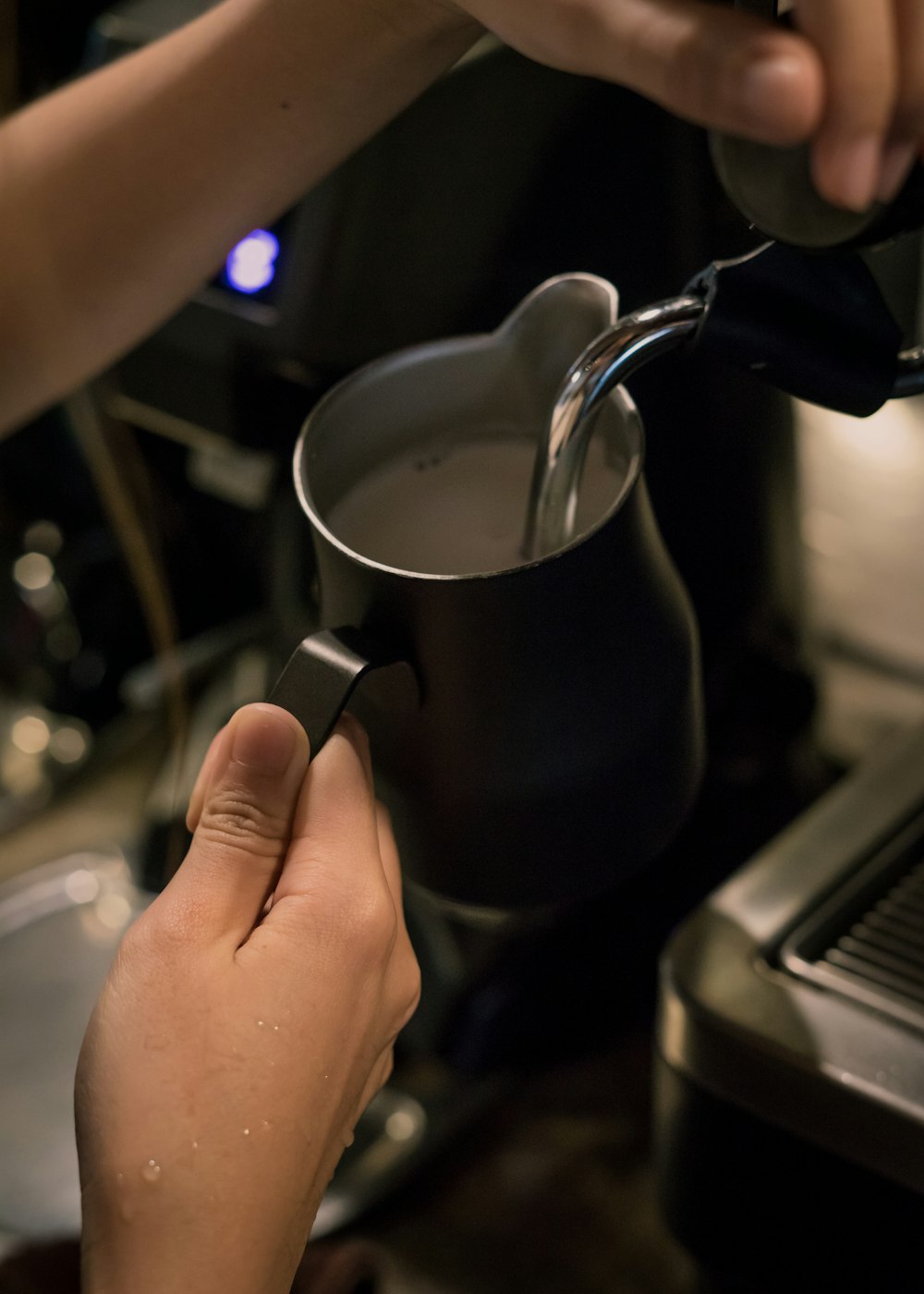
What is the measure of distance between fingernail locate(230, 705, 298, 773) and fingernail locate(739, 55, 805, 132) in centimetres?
18

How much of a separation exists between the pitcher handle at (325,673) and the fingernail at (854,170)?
151 millimetres

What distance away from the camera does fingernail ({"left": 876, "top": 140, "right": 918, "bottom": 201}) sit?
255 mm

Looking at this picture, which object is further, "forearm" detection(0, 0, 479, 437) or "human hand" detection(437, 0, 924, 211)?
"forearm" detection(0, 0, 479, 437)

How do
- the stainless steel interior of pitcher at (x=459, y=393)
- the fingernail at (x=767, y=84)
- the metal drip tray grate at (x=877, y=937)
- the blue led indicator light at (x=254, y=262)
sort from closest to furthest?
the fingernail at (x=767, y=84)
the stainless steel interior of pitcher at (x=459, y=393)
the metal drip tray grate at (x=877, y=937)
the blue led indicator light at (x=254, y=262)

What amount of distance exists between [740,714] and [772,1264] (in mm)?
292

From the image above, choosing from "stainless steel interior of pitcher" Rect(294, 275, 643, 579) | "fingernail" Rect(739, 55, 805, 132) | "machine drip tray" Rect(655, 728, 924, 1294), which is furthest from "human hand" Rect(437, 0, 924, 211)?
"machine drip tray" Rect(655, 728, 924, 1294)

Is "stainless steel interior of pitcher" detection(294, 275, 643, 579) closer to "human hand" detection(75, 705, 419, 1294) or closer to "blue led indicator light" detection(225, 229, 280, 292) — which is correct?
"human hand" detection(75, 705, 419, 1294)

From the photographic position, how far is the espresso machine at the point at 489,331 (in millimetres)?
583

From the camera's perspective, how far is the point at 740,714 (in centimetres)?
73

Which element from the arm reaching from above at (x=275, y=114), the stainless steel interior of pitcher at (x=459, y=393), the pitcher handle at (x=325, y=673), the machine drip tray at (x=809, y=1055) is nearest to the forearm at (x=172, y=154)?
the arm reaching from above at (x=275, y=114)

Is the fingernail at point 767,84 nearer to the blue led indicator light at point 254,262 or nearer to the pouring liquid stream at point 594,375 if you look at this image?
the pouring liquid stream at point 594,375

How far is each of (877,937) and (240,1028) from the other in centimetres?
30

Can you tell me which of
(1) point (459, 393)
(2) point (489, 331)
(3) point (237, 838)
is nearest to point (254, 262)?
(2) point (489, 331)

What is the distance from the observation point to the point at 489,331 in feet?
1.96
